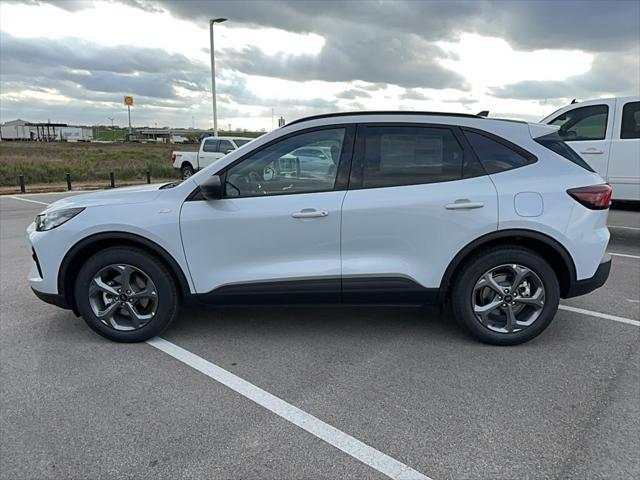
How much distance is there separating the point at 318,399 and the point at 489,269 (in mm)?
1613

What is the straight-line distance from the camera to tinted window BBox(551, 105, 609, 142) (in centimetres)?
726

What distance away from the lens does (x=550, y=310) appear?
361 cm

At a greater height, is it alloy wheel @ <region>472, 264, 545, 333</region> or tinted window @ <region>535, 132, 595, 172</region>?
tinted window @ <region>535, 132, 595, 172</region>

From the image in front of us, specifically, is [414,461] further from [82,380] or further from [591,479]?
[82,380]

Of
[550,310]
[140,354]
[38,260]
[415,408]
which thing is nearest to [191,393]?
[140,354]

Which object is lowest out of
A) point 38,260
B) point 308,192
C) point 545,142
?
point 38,260

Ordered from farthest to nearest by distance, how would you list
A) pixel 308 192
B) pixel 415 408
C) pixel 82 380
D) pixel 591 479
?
1. pixel 308 192
2. pixel 82 380
3. pixel 415 408
4. pixel 591 479

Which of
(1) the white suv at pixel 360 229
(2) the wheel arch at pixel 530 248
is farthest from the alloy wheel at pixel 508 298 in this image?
(2) the wheel arch at pixel 530 248

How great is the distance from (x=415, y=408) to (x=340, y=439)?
1.84ft

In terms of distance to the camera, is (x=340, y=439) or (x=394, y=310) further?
(x=394, y=310)

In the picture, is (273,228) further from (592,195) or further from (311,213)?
(592,195)

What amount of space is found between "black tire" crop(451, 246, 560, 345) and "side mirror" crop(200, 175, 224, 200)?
6.31 ft

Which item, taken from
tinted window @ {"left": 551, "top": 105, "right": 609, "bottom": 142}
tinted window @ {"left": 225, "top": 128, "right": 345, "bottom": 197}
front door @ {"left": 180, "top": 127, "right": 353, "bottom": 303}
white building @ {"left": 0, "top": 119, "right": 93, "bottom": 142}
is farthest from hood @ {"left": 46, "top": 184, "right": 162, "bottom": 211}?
white building @ {"left": 0, "top": 119, "right": 93, "bottom": 142}

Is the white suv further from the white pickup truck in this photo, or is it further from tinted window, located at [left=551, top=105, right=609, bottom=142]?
the white pickup truck
